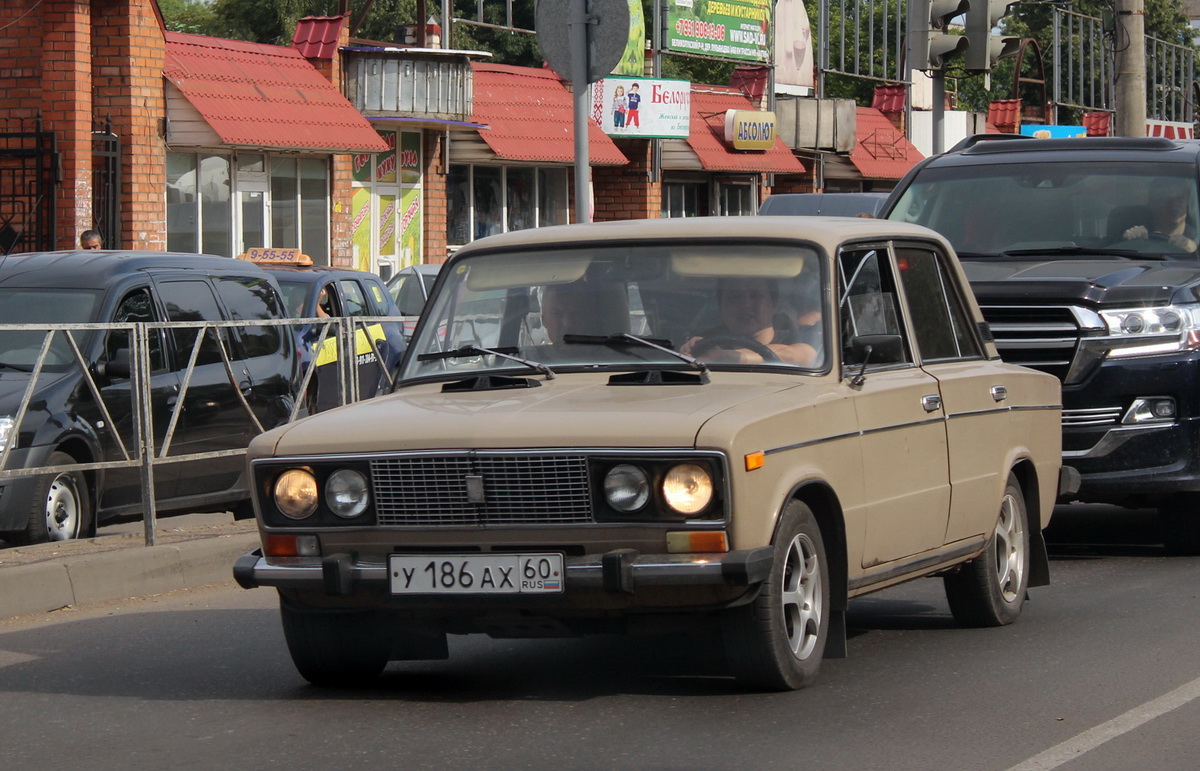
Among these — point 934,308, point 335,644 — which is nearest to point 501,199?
point 934,308

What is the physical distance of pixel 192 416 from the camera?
35.5 ft

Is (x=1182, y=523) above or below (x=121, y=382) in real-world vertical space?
below

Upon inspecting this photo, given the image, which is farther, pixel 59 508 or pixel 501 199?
pixel 501 199

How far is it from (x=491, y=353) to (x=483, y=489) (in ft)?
3.32

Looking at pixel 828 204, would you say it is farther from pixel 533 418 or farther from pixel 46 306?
pixel 533 418

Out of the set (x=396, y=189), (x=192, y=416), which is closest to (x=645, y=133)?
(x=396, y=189)

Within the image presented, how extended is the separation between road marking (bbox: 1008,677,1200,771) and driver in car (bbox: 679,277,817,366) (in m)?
1.61

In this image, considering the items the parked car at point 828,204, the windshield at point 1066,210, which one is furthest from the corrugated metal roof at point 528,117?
the windshield at point 1066,210

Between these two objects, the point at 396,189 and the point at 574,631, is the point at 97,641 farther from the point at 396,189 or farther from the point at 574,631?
the point at 396,189

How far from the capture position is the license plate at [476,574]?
18.9 feet

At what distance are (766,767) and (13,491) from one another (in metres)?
5.71

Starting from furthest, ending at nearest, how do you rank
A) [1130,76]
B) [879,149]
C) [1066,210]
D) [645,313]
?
[879,149]
[1130,76]
[1066,210]
[645,313]

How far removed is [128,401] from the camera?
10.3 meters

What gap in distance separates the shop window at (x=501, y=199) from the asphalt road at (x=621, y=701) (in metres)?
24.7
